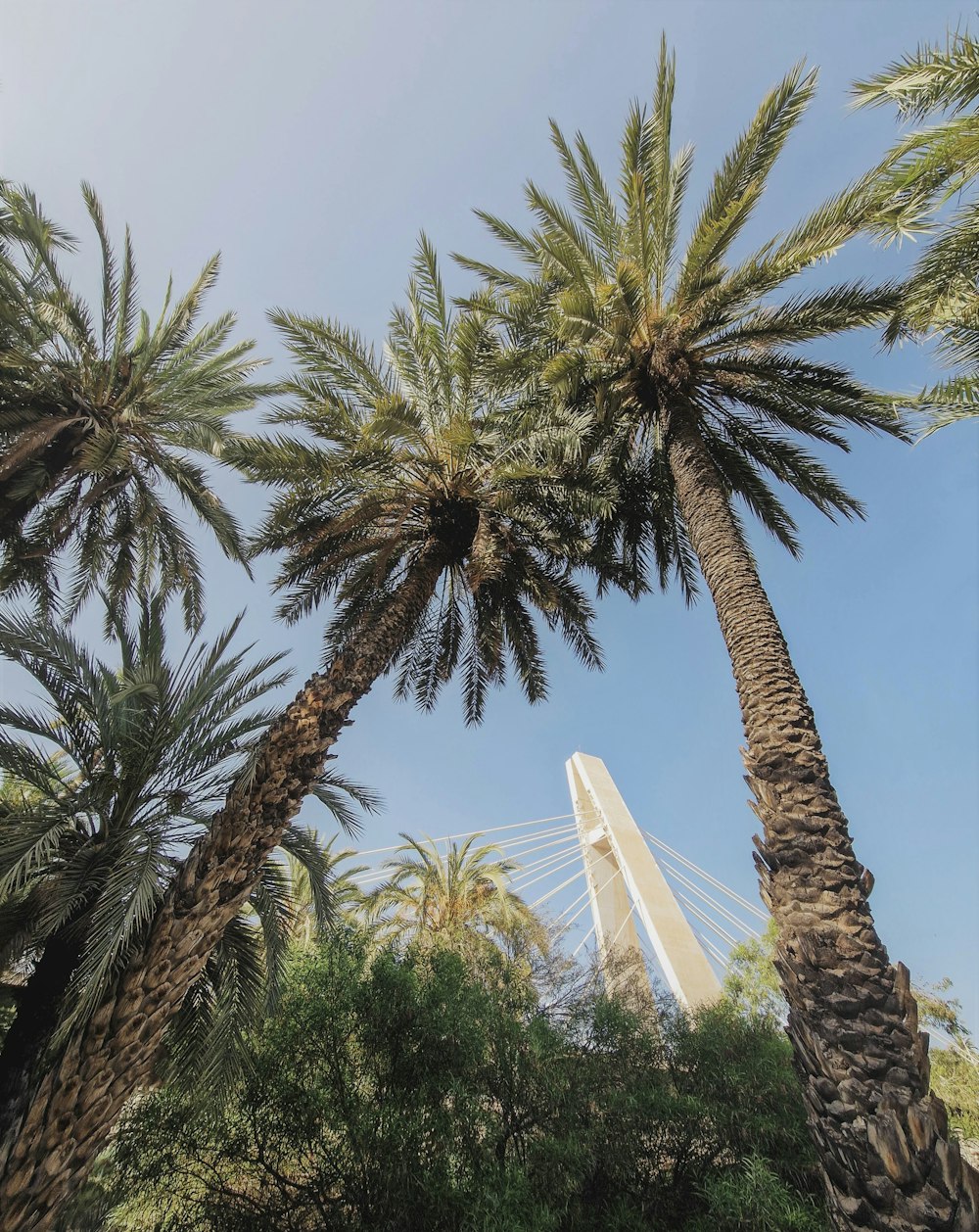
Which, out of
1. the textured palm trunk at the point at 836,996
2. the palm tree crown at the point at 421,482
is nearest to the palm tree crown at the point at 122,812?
the palm tree crown at the point at 421,482

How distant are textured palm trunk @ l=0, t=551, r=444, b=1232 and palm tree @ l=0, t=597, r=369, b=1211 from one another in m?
0.18

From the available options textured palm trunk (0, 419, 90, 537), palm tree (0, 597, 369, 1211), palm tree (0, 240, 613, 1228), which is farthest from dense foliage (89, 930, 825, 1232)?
textured palm trunk (0, 419, 90, 537)

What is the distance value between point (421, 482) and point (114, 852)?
5328mm

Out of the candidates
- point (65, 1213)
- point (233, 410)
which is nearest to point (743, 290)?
point (233, 410)

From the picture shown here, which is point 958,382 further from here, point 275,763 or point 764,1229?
point 764,1229

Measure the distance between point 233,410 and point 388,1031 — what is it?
909 cm

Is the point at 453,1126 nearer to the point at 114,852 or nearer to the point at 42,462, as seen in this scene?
the point at 114,852

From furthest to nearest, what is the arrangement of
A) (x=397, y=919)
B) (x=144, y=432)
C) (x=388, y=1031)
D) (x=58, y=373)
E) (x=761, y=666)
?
(x=397, y=919), (x=144, y=432), (x=58, y=373), (x=388, y=1031), (x=761, y=666)

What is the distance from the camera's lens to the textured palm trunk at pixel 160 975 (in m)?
3.88

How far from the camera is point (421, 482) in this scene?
8.40 meters

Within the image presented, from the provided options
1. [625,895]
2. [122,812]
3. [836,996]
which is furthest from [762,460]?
[625,895]

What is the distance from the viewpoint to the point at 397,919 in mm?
16125

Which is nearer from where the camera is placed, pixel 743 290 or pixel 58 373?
pixel 743 290

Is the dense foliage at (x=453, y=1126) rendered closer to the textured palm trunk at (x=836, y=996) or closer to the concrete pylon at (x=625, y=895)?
the textured palm trunk at (x=836, y=996)
